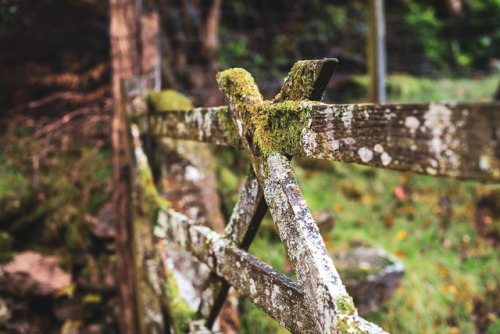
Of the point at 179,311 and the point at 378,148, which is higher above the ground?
the point at 378,148

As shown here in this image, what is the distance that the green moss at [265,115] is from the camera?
92 centimetres

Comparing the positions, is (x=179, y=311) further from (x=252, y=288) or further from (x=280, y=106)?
(x=280, y=106)

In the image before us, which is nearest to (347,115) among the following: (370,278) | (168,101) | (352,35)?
(168,101)

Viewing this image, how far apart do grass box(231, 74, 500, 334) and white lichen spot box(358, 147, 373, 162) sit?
2.23 m

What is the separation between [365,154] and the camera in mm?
724

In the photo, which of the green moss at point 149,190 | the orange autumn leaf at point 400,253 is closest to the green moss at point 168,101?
the green moss at point 149,190

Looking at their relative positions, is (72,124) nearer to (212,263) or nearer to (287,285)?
(212,263)

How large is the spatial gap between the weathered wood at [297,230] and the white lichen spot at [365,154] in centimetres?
23

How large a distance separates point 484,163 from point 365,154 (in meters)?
0.21

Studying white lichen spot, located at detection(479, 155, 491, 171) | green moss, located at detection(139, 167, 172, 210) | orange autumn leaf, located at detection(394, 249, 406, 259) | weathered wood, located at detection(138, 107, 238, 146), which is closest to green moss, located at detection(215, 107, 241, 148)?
weathered wood, located at detection(138, 107, 238, 146)

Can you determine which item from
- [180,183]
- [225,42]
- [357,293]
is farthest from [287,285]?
[225,42]

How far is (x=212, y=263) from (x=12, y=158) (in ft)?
9.33

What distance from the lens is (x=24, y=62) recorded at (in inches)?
187

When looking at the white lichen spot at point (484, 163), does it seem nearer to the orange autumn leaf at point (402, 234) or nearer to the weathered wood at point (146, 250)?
the weathered wood at point (146, 250)
